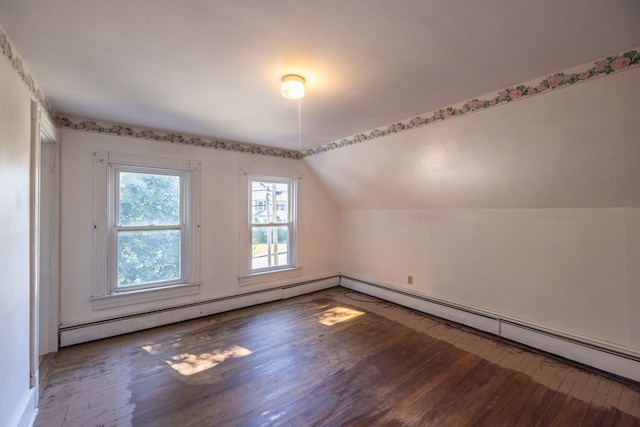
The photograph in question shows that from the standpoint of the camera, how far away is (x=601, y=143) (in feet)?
6.88

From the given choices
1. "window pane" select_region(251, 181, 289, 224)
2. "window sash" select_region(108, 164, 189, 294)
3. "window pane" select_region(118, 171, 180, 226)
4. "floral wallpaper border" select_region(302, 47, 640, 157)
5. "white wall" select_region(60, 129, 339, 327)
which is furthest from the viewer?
"window pane" select_region(251, 181, 289, 224)

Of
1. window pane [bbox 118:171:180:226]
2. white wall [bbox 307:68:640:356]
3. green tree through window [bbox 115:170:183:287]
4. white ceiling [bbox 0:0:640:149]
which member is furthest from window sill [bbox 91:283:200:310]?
white wall [bbox 307:68:640:356]

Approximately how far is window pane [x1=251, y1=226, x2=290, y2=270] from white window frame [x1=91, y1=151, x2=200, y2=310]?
0.84 meters

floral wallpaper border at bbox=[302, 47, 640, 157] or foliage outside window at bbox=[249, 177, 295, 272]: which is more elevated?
floral wallpaper border at bbox=[302, 47, 640, 157]

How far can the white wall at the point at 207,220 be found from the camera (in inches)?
114

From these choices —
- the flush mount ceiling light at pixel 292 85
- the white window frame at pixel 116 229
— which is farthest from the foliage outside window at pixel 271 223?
the flush mount ceiling light at pixel 292 85

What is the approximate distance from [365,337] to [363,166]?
2080 millimetres

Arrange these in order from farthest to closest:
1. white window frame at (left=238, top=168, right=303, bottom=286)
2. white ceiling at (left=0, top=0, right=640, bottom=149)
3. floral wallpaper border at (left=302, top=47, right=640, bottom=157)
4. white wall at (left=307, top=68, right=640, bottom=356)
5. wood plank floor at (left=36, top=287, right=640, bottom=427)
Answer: white window frame at (left=238, top=168, right=303, bottom=286) < white wall at (left=307, top=68, right=640, bottom=356) < wood plank floor at (left=36, top=287, right=640, bottom=427) < floral wallpaper border at (left=302, top=47, right=640, bottom=157) < white ceiling at (left=0, top=0, right=640, bottom=149)

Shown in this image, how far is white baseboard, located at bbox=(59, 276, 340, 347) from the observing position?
294cm

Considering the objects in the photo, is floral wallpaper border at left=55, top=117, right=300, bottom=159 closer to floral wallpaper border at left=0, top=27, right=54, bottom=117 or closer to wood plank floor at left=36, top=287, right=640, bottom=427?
floral wallpaper border at left=0, top=27, right=54, bottom=117

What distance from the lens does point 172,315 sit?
11.4 ft

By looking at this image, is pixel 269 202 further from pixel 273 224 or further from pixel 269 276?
pixel 269 276

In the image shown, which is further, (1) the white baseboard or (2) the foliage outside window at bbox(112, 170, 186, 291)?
(2) the foliage outside window at bbox(112, 170, 186, 291)

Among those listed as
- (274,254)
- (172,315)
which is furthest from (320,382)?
(274,254)
